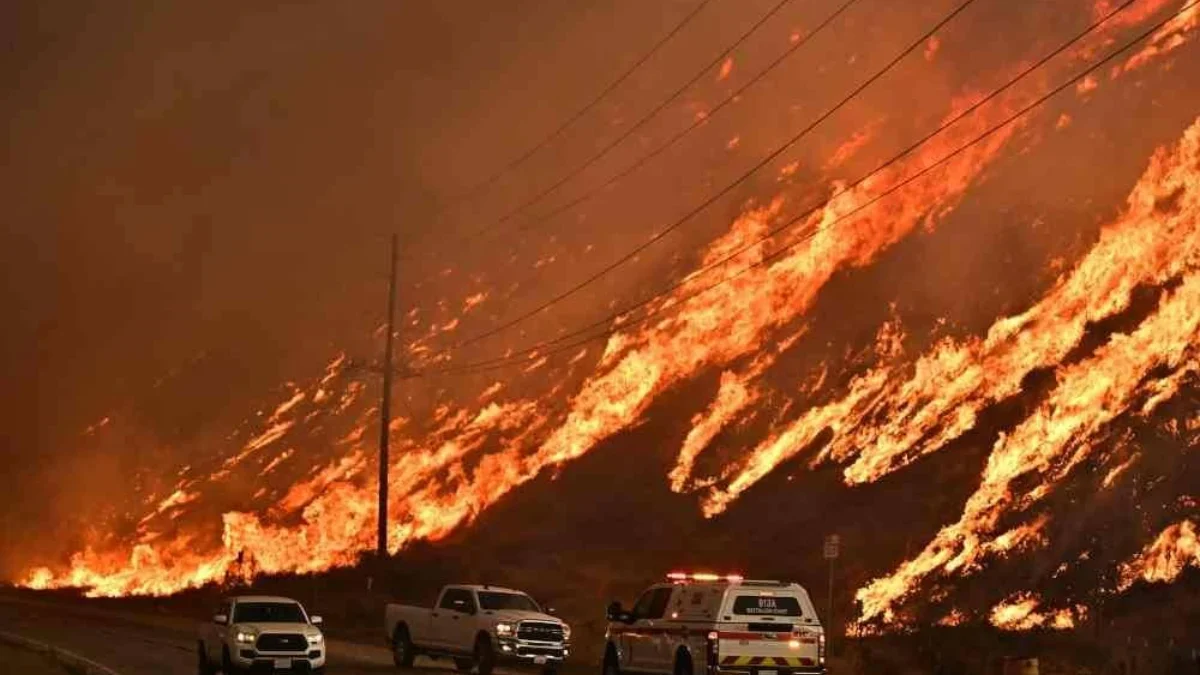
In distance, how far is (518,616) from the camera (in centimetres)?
3591

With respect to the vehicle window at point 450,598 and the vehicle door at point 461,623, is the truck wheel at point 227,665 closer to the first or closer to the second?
the vehicle door at point 461,623

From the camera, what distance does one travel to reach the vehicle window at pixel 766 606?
2770cm

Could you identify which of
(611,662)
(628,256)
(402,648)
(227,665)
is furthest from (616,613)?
(628,256)

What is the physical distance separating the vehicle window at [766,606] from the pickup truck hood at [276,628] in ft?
33.4

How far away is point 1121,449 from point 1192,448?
2252mm

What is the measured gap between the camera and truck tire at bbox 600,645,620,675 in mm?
31298

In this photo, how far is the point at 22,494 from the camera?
350ft

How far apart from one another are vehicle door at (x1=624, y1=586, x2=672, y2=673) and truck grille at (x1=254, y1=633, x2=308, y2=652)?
23.1ft

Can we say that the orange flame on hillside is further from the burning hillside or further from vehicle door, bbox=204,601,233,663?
vehicle door, bbox=204,601,233,663

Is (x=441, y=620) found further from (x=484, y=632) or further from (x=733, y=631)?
(x=733, y=631)

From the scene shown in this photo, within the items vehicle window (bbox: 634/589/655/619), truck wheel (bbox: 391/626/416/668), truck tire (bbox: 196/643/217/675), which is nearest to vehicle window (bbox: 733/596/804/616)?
vehicle window (bbox: 634/589/655/619)

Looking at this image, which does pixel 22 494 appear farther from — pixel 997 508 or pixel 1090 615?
pixel 1090 615

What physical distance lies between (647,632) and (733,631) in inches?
113

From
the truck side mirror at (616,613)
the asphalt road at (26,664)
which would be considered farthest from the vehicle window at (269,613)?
the truck side mirror at (616,613)
